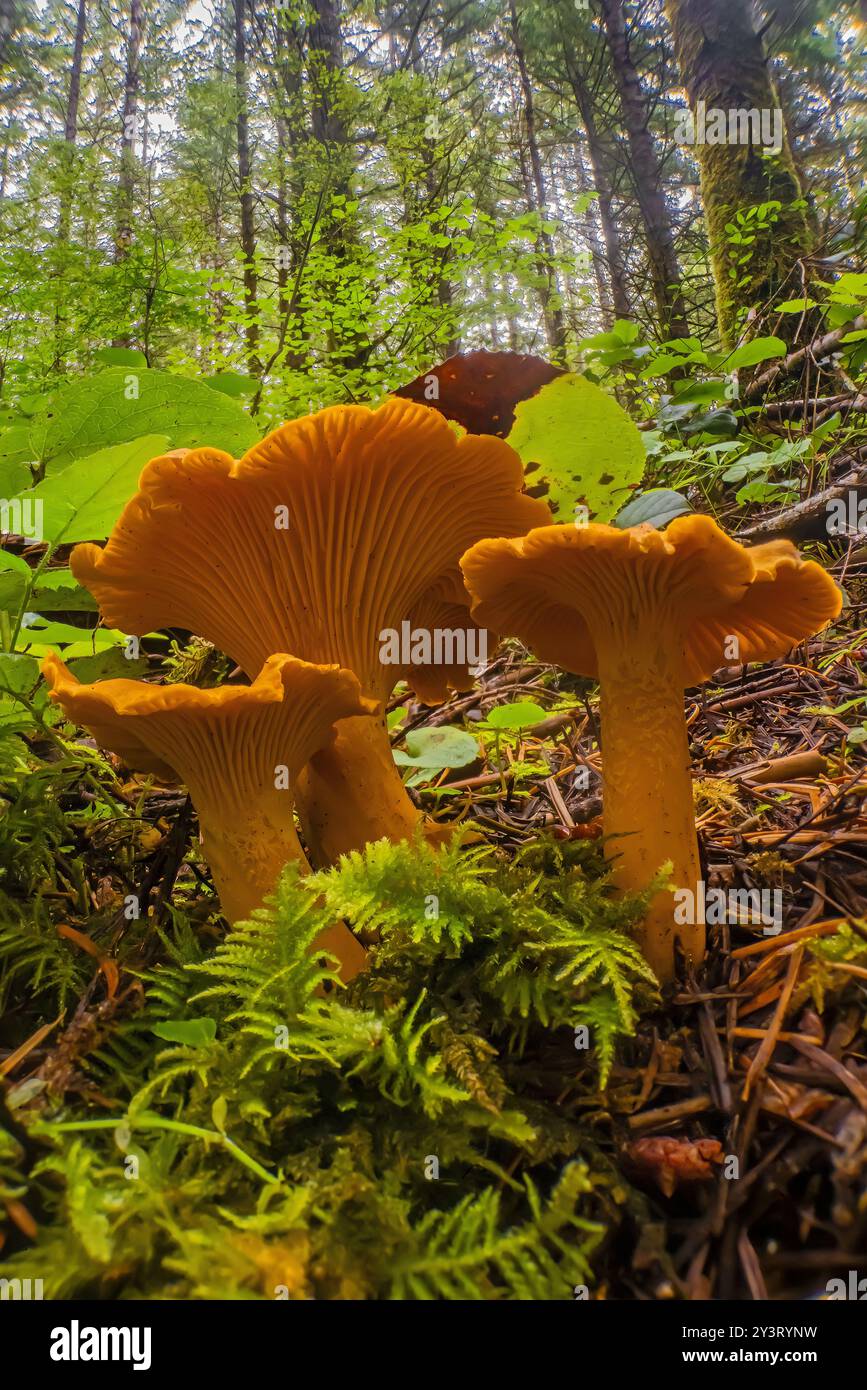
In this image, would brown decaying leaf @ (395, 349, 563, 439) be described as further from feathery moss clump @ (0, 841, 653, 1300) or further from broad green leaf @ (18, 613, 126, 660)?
feathery moss clump @ (0, 841, 653, 1300)

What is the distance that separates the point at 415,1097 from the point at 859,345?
16.8ft

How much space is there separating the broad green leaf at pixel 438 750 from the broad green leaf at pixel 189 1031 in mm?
870

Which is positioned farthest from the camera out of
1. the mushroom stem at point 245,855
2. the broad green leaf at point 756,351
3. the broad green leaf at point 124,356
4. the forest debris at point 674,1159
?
the broad green leaf at point 756,351

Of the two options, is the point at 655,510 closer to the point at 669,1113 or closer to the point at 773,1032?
the point at 773,1032

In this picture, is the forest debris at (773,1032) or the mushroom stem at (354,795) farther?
the mushroom stem at (354,795)

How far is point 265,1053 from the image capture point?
1211 millimetres

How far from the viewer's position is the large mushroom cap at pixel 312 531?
4.94 ft

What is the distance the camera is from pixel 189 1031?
4.11ft

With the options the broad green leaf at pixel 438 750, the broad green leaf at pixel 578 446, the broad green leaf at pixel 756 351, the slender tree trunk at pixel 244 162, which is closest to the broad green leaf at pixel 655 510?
the broad green leaf at pixel 578 446

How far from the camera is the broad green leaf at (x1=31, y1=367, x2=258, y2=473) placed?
1.58m

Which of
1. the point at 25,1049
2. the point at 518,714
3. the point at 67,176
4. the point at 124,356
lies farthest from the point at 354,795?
the point at 67,176

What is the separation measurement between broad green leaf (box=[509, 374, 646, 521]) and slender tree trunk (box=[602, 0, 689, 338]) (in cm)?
621

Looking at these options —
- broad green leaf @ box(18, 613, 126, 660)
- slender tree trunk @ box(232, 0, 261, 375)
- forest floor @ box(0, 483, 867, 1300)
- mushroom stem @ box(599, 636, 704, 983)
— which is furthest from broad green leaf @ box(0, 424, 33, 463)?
slender tree trunk @ box(232, 0, 261, 375)

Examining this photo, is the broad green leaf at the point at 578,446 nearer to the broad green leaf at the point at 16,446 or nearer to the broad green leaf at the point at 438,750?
the broad green leaf at the point at 438,750
